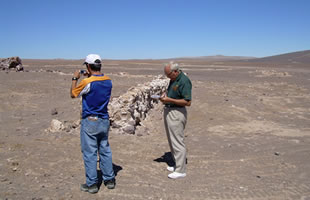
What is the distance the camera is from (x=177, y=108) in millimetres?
4695

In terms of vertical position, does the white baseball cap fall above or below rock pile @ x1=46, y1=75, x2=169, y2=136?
above

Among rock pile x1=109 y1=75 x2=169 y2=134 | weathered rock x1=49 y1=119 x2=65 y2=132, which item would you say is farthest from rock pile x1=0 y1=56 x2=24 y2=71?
weathered rock x1=49 y1=119 x2=65 y2=132

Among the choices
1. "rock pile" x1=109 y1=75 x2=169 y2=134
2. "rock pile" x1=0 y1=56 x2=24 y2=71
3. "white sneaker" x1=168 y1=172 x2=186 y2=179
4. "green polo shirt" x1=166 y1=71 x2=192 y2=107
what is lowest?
"white sneaker" x1=168 y1=172 x2=186 y2=179

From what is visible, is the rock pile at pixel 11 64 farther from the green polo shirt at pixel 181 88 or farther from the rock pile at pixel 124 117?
the green polo shirt at pixel 181 88

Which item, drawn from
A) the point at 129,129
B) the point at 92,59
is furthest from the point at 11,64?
the point at 92,59

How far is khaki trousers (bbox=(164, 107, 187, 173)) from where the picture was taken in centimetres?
470

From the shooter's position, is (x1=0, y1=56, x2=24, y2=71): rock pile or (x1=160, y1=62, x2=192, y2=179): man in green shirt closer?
(x1=160, y1=62, x2=192, y2=179): man in green shirt

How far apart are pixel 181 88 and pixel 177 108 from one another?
0.36 metres

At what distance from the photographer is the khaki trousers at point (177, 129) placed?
15.4 feet

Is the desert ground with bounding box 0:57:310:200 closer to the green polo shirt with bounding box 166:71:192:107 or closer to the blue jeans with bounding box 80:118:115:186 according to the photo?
the blue jeans with bounding box 80:118:115:186

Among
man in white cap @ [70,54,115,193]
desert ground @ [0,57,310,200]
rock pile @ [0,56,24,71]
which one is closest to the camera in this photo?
man in white cap @ [70,54,115,193]

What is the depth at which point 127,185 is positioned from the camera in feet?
14.8

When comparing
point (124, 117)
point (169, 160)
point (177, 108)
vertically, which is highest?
point (177, 108)

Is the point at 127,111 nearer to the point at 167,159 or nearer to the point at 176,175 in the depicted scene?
the point at 167,159
